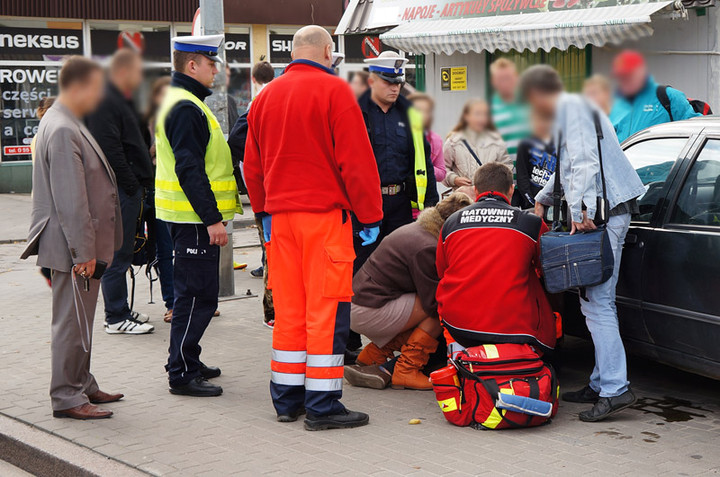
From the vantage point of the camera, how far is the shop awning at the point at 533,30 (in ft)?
29.0

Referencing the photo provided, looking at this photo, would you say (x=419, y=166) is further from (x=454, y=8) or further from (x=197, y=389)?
(x=454, y=8)

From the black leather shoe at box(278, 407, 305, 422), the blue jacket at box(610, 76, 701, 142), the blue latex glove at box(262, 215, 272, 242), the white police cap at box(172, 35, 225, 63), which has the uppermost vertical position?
the white police cap at box(172, 35, 225, 63)

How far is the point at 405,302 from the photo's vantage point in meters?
A: 5.70

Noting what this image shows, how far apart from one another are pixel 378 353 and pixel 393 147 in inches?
56.5

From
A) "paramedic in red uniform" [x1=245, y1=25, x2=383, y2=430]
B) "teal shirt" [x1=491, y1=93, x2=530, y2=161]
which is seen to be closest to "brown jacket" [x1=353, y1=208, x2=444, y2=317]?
"paramedic in red uniform" [x1=245, y1=25, x2=383, y2=430]

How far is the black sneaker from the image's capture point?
16.1ft

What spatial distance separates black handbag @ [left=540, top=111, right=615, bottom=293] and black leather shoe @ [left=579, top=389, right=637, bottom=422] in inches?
24.0

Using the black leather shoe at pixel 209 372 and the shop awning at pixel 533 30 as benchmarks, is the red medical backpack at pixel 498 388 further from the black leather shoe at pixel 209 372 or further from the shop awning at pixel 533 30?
the shop awning at pixel 533 30

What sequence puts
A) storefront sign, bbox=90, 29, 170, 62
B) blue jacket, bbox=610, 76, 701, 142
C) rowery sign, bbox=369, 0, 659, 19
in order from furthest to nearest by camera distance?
1. storefront sign, bbox=90, 29, 170, 62
2. rowery sign, bbox=369, 0, 659, 19
3. blue jacket, bbox=610, 76, 701, 142

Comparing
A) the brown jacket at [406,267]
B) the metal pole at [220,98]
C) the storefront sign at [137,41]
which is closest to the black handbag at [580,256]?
the brown jacket at [406,267]

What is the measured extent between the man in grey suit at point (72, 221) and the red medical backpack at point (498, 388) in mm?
1868

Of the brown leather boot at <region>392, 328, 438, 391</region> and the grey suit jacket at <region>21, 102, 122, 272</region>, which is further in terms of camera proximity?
the brown leather boot at <region>392, 328, 438, 391</region>

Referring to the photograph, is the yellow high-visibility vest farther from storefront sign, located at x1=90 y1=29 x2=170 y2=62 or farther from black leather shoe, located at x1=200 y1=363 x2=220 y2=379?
storefront sign, located at x1=90 y1=29 x2=170 y2=62

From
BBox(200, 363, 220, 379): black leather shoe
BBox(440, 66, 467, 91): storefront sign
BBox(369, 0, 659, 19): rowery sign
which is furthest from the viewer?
BBox(440, 66, 467, 91): storefront sign
